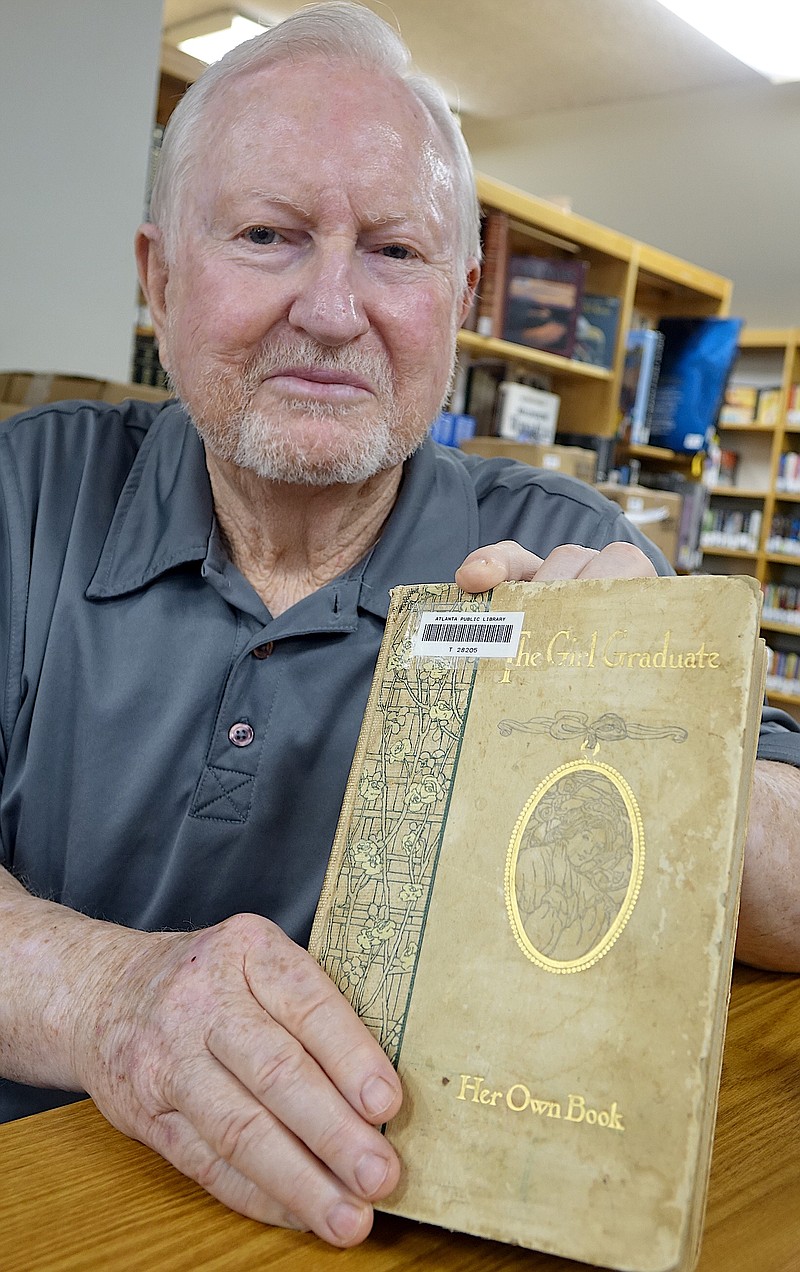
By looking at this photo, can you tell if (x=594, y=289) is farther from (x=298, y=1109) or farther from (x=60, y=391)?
(x=298, y=1109)

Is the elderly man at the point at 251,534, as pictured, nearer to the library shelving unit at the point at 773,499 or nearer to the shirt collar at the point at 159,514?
the shirt collar at the point at 159,514

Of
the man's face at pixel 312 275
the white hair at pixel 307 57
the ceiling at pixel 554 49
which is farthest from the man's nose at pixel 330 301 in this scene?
the ceiling at pixel 554 49

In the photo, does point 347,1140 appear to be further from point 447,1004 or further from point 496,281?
point 496,281

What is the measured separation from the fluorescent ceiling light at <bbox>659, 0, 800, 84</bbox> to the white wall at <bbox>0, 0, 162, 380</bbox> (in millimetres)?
2454

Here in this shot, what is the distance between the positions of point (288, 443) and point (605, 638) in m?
0.56

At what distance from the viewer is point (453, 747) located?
0.60 meters

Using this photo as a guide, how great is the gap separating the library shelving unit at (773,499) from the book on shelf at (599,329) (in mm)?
2946

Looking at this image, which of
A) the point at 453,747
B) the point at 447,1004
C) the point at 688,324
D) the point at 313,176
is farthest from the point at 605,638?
the point at 688,324

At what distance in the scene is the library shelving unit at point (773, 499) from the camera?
7219mm

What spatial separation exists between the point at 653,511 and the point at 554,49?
265 centimetres

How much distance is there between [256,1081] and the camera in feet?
1.78

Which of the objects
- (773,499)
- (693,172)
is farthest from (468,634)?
(773,499)

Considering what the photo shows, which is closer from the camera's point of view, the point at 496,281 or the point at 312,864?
the point at 312,864

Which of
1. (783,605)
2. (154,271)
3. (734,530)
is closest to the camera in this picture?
(154,271)
